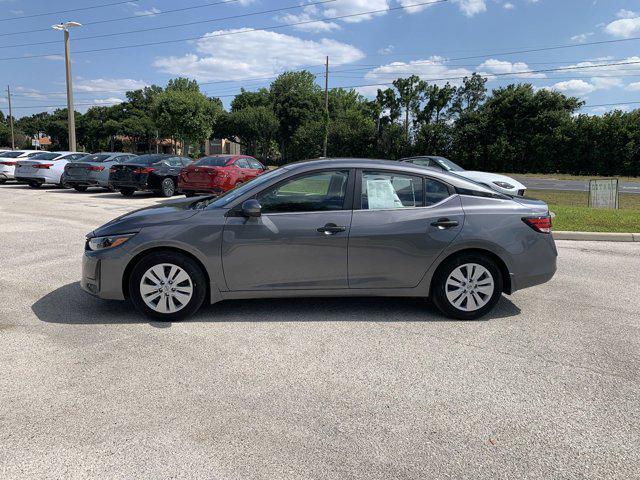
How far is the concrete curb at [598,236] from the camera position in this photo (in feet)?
31.3

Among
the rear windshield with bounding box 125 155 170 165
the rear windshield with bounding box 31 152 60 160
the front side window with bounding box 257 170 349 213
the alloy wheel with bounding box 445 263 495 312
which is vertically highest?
the rear windshield with bounding box 31 152 60 160

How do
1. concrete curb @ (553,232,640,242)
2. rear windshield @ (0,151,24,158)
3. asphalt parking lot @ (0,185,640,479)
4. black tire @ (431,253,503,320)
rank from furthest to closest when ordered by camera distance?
rear windshield @ (0,151,24,158) → concrete curb @ (553,232,640,242) → black tire @ (431,253,503,320) → asphalt parking lot @ (0,185,640,479)

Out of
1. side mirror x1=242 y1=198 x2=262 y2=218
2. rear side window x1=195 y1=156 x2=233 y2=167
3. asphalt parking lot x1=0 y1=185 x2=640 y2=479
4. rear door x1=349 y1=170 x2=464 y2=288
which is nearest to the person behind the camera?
asphalt parking lot x1=0 y1=185 x2=640 y2=479

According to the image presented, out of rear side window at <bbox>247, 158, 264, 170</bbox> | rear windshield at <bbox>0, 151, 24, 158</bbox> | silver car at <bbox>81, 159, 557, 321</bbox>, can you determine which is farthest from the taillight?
rear windshield at <bbox>0, 151, 24, 158</bbox>

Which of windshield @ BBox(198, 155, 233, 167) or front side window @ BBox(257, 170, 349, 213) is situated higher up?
windshield @ BBox(198, 155, 233, 167)

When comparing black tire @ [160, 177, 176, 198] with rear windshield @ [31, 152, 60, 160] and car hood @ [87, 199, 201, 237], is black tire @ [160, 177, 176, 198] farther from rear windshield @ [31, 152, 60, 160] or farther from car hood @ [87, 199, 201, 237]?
car hood @ [87, 199, 201, 237]

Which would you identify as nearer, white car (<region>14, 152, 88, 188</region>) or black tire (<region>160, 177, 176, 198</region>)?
black tire (<region>160, 177, 176, 198</region>)

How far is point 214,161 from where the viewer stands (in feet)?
51.2

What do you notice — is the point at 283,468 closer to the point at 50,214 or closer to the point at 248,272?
the point at 248,272

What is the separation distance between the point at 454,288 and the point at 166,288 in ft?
9.06

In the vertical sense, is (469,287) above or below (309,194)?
below

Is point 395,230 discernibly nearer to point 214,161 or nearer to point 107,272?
point 107,272

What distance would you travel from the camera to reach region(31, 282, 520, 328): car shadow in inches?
189

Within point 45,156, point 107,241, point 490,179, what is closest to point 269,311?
point 107,241
